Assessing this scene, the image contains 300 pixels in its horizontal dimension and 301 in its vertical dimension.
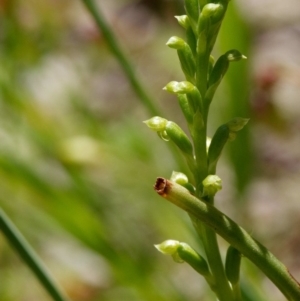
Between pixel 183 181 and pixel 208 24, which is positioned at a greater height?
pixel 208 24

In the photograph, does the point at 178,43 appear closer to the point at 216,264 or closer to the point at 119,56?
the point at 216,264

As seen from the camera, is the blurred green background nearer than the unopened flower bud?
No

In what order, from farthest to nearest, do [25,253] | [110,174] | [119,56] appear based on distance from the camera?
[110,174], [119,56], [25,253]

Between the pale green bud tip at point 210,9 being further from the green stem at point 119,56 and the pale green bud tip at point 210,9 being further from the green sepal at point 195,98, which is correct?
the green stem at point 119,56

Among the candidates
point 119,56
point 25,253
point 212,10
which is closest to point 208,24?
point 212,10

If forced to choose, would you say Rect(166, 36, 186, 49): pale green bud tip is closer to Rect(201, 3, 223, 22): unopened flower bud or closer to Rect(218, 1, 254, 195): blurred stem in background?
Rect(201, 3, 223, 22): unopened flower bud

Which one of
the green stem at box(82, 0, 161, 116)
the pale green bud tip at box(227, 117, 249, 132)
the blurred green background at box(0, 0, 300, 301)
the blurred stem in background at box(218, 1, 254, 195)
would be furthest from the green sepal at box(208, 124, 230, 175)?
the blurred stem in background at box(218, 1, 254, 195)

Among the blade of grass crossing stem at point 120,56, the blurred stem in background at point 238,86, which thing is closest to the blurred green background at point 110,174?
the blurred stem in background at point 238,86
